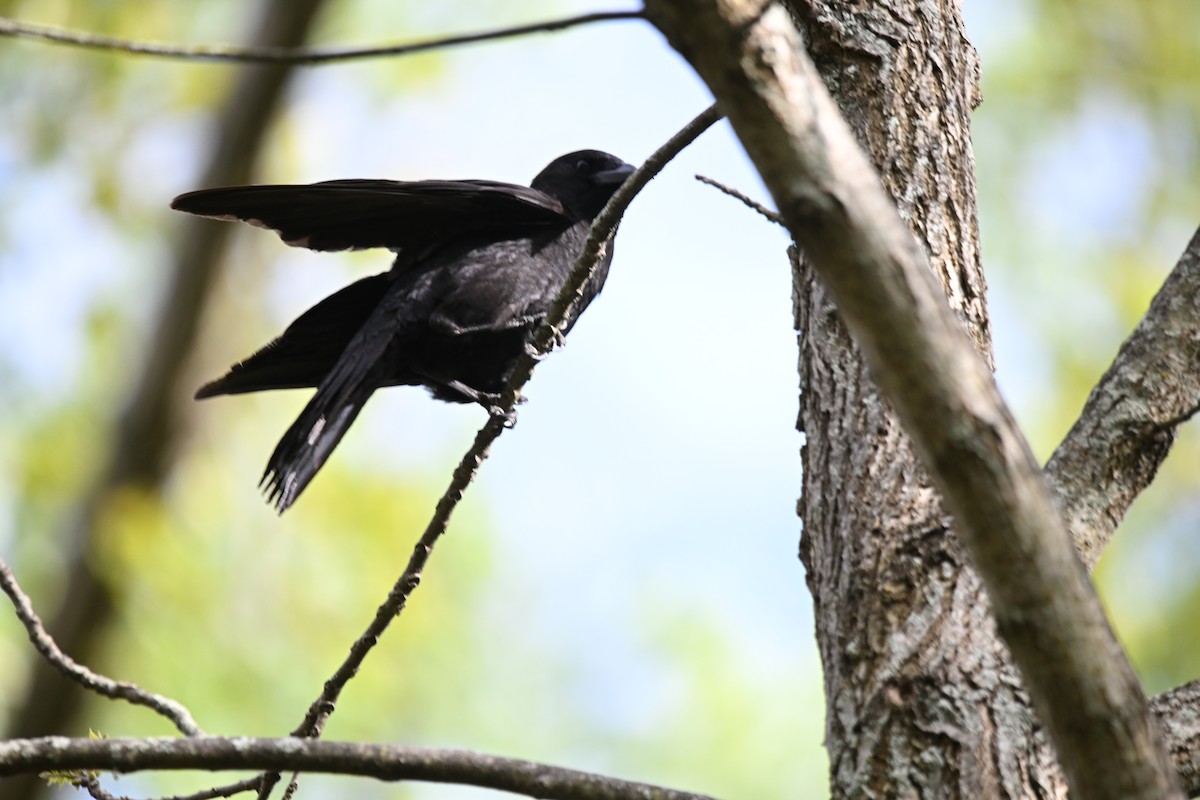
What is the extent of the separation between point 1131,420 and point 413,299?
2.80 m

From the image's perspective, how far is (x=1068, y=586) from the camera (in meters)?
1.45

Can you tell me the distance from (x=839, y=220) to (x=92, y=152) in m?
8.10

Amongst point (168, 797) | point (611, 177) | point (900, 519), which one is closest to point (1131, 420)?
point (900, 519)

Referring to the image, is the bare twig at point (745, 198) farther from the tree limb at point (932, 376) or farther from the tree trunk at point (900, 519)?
the tree limb at point (932, 376)

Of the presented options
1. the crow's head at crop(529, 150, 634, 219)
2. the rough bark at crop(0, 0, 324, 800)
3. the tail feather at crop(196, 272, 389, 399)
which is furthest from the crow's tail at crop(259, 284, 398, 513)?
the rough bark at crop(0, 0, 324, 800)

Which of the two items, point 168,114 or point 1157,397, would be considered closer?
point 1157,397

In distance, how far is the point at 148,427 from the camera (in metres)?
7.00

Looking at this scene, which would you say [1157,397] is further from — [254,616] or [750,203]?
[254,616]

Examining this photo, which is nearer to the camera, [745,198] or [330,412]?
[745,198]

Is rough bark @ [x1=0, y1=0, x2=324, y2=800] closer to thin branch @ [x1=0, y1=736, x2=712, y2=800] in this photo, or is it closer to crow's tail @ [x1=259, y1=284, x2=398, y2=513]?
crow's tail @ [x1=259, y1=284, x2=398, y2=513]

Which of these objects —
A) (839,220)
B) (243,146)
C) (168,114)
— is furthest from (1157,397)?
(168,114)

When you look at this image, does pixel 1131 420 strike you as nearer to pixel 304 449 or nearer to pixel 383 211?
pixel 304 449

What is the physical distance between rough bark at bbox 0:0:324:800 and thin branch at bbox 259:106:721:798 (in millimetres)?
3690

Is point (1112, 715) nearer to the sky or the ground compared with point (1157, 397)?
nearer to the ground
